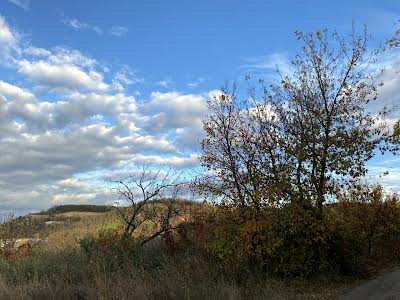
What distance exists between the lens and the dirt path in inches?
537

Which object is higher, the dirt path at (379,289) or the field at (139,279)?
the field at (139,279)

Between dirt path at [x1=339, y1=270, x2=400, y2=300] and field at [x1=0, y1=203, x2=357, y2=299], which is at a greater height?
field at [x1=0, y1=203, x2=357, y2=299]

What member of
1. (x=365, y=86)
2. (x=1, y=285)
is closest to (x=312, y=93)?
(x=365, y=86)

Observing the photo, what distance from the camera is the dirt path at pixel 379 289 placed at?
13.6 meters

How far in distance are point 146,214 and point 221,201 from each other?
4934mm

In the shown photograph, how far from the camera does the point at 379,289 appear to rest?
14727 millimetres

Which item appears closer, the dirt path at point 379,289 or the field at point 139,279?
the field at point 139,279

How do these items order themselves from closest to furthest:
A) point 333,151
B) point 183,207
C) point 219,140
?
1. point 333,151
2. point 219,140
3. point 183,207

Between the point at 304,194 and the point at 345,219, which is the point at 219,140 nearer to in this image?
the point at 304,194

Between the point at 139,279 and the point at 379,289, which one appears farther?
the point at 379,289

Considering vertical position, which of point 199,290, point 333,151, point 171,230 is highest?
point 333,151

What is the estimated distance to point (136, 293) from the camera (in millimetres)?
11422

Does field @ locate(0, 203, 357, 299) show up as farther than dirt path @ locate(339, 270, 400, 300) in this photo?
No

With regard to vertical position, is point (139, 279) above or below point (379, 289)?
above
